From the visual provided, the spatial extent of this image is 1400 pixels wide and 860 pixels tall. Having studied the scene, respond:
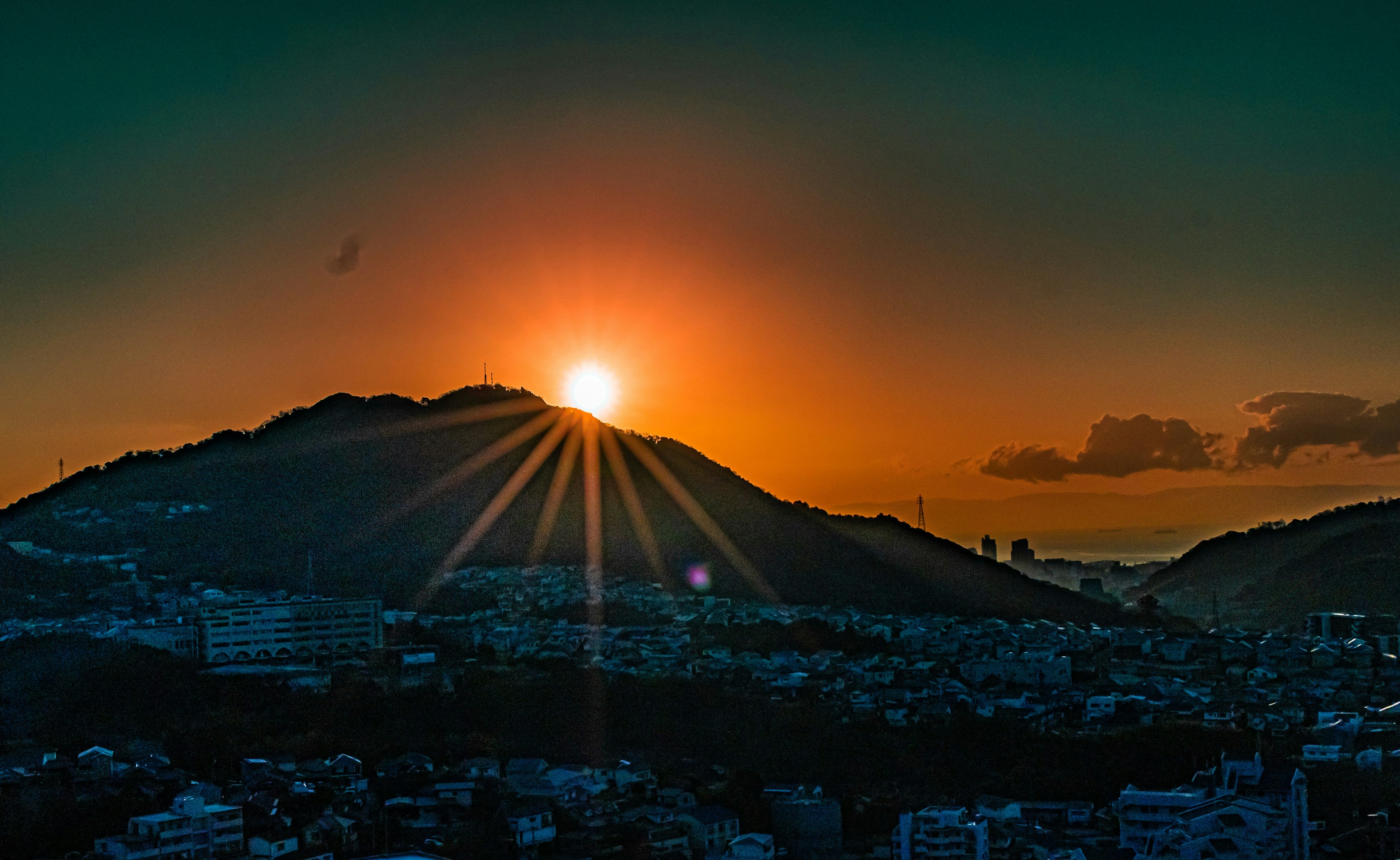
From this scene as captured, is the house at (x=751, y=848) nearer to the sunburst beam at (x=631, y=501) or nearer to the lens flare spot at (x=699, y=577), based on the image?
the lens flare spot at (x=699, y=577)

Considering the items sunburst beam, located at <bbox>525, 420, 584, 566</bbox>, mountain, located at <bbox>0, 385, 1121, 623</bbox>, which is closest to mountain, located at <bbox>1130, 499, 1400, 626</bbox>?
mountain, located at <bbox>0, 385, 1121, 623</bbox>

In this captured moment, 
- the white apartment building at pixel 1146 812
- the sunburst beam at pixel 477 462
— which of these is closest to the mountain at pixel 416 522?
the sunburst beam at pixel 477 462

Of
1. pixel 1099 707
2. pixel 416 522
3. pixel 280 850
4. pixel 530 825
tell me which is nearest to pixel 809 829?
pixel 530 825

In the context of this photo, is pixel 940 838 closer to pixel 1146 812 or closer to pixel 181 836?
pixel 1146 812

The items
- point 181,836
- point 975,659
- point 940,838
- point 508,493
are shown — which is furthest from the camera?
point 508,493

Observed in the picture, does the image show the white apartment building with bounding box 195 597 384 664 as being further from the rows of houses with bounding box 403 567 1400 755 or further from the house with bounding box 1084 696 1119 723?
the house with bounding box 1084 696 1119 723

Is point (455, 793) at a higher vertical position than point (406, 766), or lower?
lower
